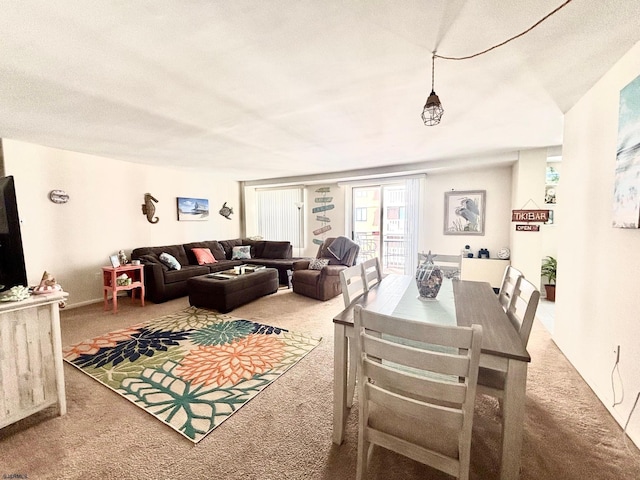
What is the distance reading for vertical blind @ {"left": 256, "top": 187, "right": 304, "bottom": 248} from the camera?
22.1 ft

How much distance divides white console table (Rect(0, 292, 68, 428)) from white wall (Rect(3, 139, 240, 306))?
284cm

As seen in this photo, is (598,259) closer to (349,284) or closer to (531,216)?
(349,284)

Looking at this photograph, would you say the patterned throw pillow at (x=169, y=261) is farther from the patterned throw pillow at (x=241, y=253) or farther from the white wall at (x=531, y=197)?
the white wall at (x=531, y=197)

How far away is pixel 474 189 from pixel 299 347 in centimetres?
430

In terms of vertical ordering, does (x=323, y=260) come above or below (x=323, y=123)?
below

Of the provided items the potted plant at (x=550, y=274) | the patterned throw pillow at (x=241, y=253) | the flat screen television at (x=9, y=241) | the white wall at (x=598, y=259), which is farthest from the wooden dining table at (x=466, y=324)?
the patterned throw pillow at (x=241, y=253)

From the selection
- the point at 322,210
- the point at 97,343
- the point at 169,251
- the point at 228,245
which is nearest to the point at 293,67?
the point at 97,343

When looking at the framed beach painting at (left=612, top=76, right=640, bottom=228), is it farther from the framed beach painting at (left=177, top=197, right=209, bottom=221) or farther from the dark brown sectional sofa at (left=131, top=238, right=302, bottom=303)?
the framed beach painting at (left=177, top=197, right=209, bottom=221)

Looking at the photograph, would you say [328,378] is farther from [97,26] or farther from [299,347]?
[97,26]

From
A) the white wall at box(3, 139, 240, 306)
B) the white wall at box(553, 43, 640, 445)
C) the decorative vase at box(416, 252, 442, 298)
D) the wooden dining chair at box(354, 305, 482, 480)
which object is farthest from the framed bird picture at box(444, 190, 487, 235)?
the white wall at box(3, 139, 240, 306)

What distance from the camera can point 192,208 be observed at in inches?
229

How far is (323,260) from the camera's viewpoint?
4930mm

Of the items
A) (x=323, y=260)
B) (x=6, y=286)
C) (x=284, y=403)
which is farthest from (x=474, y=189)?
(x=6, y=286)

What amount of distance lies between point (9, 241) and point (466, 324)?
112 inches
